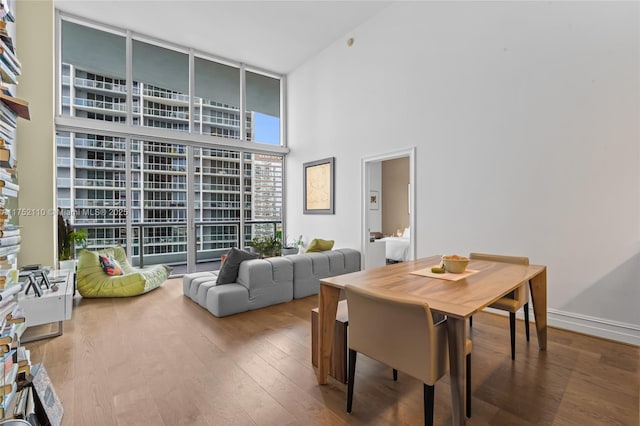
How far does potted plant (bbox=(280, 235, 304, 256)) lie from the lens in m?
5.83

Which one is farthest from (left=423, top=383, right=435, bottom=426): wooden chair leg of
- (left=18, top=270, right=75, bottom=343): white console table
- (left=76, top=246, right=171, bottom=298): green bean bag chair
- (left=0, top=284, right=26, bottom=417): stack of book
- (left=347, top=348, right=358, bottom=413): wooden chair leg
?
(left=76, top=246, right=171, bottom=298): green bean bag chair

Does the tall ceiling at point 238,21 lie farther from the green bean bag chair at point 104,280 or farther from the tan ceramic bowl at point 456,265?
the tan ceramic bowl at point 456,265

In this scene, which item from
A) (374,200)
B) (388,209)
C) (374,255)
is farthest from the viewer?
(388,209)

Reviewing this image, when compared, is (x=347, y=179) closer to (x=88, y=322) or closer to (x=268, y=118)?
(x=268, y=118)

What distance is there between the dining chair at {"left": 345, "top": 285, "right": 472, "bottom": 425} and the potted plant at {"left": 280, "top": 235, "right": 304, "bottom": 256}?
413cm

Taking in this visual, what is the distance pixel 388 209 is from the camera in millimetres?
7668

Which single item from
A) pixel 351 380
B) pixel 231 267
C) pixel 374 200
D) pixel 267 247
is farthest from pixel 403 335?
pixel 374 200

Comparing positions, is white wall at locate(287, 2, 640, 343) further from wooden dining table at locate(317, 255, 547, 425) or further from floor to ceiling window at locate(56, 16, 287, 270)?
floor to ceiling window at locate(56, 16, 287, 270)

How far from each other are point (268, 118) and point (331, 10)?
2588mm

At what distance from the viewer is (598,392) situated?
1.94 meters

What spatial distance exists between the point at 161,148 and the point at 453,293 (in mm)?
5353

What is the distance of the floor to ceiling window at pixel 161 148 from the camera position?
15.8 ft

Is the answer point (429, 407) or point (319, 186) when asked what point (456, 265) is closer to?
point (429, 407)

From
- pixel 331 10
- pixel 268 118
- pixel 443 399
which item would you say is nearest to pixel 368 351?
pixel 443 399
